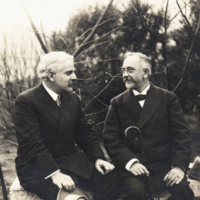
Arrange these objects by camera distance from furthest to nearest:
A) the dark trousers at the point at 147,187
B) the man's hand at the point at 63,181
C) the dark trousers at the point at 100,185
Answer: the dark trousers at the point at 100,185 < the dark trousers at the point at 147,187 < the man's hand at the point at 63,181

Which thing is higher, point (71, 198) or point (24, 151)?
point (24, 151)

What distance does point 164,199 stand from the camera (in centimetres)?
285

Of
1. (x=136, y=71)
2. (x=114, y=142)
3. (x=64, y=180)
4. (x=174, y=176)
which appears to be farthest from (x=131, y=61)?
(x=64, y=180)

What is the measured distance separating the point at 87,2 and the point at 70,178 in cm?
195

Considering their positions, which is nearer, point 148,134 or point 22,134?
point 22,134

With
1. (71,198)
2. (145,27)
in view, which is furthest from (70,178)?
(145,27)

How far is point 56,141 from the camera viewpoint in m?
2.76

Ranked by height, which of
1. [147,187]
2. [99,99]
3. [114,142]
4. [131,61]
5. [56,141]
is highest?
[131,61]

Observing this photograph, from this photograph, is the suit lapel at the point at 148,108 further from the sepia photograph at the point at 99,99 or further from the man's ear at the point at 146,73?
the man's ear at the point at 146,73

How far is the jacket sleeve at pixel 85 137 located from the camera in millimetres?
2889

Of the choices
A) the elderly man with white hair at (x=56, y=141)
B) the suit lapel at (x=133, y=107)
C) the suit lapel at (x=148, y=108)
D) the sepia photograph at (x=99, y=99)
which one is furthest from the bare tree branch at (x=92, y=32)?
the suit lapel at (x=148, y=108)

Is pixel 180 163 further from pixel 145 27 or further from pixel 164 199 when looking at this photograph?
pixel 145 27

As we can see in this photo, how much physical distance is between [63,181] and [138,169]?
0.77m

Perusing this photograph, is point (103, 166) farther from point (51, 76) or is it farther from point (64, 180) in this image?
point (51, 76)
